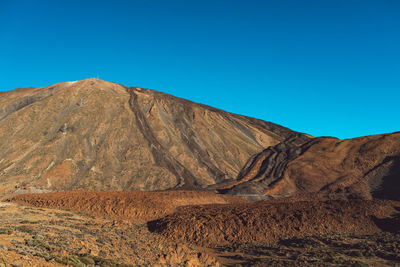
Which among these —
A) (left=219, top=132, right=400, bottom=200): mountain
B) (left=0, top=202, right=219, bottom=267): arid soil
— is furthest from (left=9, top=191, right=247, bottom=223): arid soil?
(left=219, top=132, right=400, bottom=200): mountain

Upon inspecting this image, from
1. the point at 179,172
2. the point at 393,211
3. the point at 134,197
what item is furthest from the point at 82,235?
the point at 179,172

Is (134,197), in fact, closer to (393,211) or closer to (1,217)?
(1,217)

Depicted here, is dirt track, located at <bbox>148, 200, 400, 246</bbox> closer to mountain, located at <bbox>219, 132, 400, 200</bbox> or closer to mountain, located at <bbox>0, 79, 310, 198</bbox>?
mountain, located at <bbox>219, 132, 400, 200</bbox>

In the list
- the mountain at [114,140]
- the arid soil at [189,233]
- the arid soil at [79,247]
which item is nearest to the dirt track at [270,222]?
the arid soil at [189,233]

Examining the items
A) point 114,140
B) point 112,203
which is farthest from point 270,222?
point 114,140

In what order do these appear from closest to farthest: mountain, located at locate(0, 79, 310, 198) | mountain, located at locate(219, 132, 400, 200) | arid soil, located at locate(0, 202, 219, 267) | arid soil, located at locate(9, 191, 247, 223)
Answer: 1. arid soil, located at locate(0, 202, 219, 267)
2. arid soil, located at locate(9, 191, 247, 223)
3. mountain, located at locate(0, 79, 310, 198)
4. mountain, located at locate(219, 132, 400, 200)

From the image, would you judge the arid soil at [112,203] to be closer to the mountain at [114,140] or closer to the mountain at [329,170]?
the mountain at [114,140]

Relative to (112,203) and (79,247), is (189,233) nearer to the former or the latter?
(112,203)
